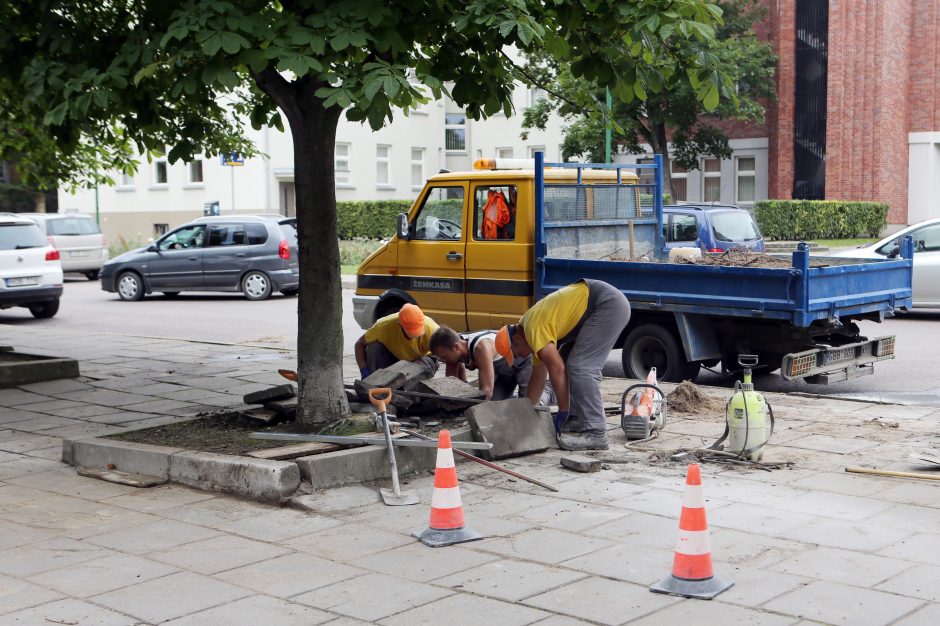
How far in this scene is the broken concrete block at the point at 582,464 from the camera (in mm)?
7578

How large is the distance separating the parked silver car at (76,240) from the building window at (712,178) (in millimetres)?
20852

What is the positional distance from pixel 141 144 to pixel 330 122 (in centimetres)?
209

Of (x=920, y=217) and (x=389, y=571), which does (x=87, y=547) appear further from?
(x=920, y=217)

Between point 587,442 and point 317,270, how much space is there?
2.29 metres

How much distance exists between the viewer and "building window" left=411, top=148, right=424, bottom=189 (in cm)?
4682

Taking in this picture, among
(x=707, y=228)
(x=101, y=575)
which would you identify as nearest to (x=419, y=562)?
(x=101, y=575)

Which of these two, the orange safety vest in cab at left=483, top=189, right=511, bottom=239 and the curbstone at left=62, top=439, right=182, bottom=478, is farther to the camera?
the orange safety vest in cab at left=483, top=189, right=511, bottom=239

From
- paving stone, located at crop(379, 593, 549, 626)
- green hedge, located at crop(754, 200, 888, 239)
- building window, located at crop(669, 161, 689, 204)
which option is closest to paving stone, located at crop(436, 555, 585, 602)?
paving stone, located at crop(379, 593, 549, 626)

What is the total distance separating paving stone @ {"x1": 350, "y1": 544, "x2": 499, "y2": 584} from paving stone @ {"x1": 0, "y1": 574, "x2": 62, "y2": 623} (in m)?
1.41

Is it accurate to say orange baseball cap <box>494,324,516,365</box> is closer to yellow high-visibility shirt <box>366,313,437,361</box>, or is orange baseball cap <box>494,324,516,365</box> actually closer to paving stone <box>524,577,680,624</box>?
yellow high-visibility shirt <box>366,313,437,361</box>

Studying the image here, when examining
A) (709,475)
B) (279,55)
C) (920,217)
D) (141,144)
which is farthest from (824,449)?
(920,217)

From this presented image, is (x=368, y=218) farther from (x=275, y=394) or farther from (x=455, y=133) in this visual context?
(x=275, y=394)

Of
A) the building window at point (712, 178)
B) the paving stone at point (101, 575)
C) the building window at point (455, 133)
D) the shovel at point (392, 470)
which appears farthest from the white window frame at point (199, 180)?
the paving stone at point (101, 575)

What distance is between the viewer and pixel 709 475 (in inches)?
295
